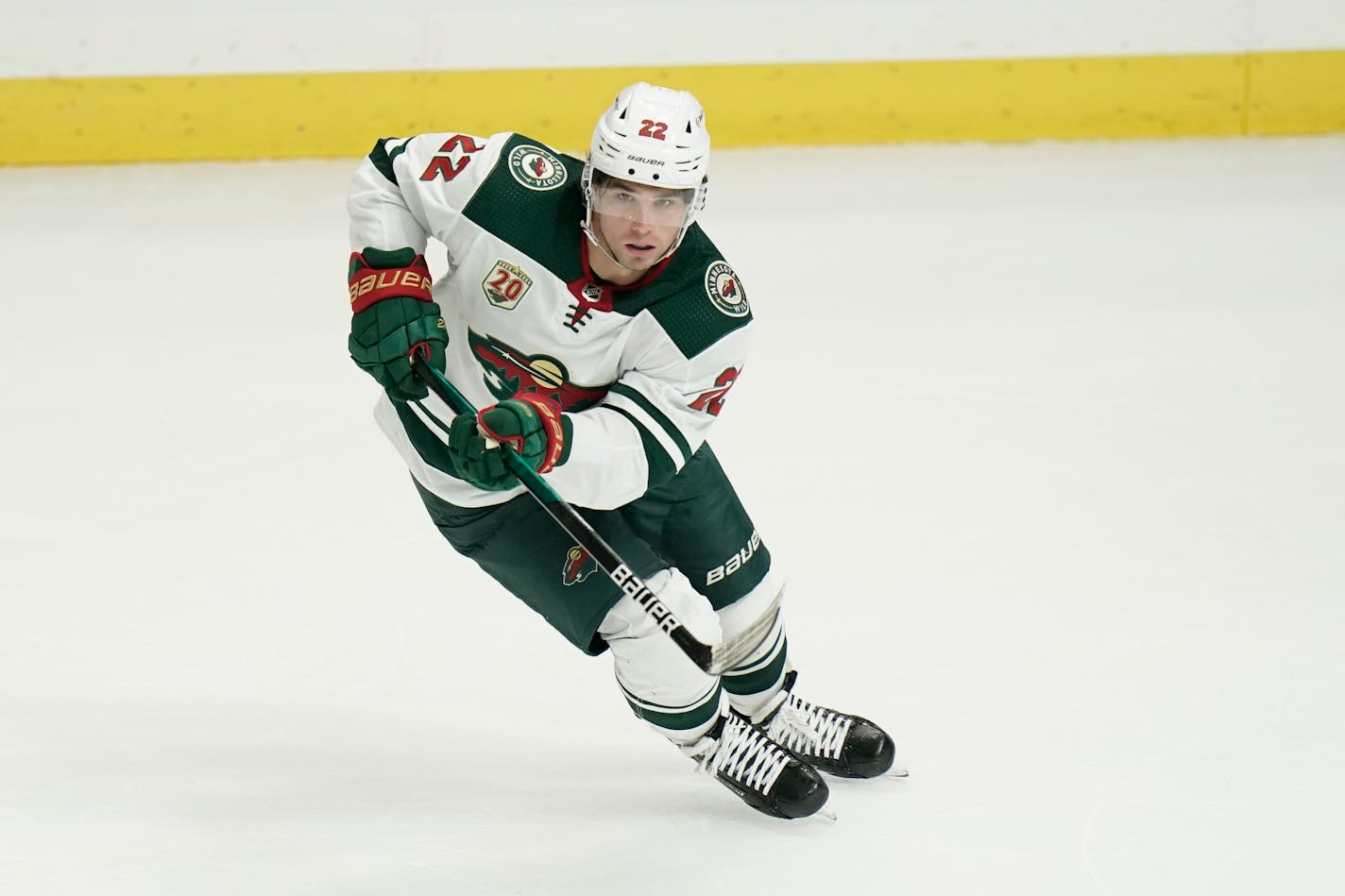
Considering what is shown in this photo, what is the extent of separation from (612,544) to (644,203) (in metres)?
0.48

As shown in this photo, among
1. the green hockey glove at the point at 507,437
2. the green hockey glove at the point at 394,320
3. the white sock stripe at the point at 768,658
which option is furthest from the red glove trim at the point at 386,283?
the white sock stripe at the point at 768,658

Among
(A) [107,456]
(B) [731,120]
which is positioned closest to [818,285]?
(B) [731,120]

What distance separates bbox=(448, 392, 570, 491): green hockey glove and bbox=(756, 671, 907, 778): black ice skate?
70cm

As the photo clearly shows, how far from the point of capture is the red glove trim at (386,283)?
215 centimetres

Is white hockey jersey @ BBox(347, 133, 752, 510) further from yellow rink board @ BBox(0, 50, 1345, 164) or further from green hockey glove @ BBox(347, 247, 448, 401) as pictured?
yellow rink board @ BBox(0, 50, 1345, 164)

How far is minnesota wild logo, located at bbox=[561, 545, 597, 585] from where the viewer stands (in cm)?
221

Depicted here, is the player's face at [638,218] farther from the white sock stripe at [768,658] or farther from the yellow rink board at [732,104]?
the yellow rink board at [732,104]

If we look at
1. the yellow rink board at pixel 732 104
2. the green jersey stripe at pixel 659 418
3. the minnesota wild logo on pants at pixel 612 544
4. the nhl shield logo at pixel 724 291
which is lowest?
the yellow rink board at pixel 732 104

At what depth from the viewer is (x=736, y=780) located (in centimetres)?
234

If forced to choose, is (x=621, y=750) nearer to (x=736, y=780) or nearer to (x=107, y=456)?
(x=736, y=780)

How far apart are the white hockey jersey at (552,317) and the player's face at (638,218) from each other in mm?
67

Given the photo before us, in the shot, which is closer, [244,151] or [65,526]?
[65,526]

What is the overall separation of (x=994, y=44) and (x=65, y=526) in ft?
13.5

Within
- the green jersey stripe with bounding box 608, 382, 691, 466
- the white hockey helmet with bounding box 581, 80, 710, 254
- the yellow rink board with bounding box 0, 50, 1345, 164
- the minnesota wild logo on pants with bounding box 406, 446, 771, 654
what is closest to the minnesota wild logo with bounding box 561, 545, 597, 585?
the minnesota wild logo on pants with bounding box 406, 446, 771, 654
